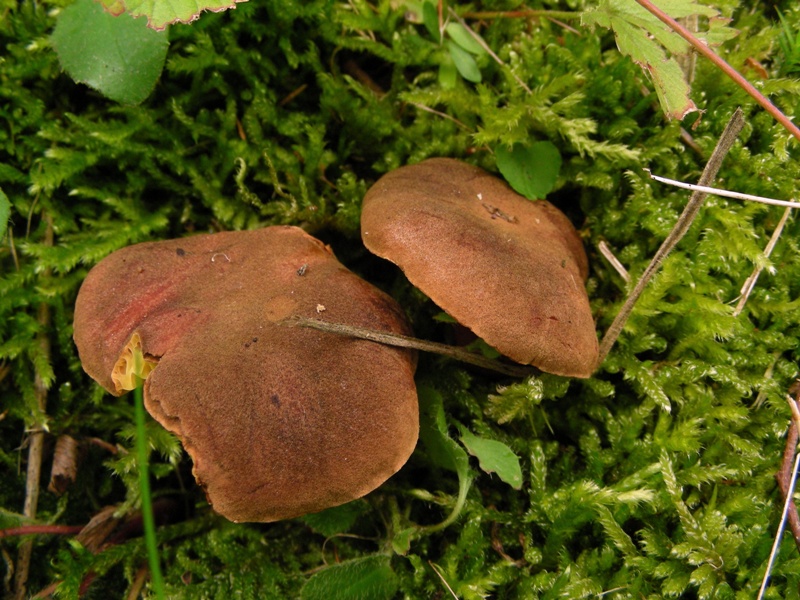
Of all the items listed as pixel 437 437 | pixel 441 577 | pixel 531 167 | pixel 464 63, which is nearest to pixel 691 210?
pixel 531 167

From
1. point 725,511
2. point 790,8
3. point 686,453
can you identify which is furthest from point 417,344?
point 790,8

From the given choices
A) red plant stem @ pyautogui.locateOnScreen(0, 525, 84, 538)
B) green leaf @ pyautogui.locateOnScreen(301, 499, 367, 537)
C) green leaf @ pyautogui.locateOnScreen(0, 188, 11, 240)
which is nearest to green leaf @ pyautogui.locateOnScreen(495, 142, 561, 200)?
green leaf @ pyautogui.locateOnScreen(301, 499, 367, 537)

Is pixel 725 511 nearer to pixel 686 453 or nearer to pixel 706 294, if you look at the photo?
pixel 686 453

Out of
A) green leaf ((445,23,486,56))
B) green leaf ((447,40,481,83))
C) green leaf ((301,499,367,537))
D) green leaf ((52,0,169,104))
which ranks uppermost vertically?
green leaf ((445,23,486,56))

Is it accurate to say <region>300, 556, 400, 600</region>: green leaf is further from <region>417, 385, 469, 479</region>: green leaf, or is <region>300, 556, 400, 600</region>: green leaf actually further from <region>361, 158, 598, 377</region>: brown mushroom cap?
<region>361, 158, 598, 377</region>: brown mushroom cap

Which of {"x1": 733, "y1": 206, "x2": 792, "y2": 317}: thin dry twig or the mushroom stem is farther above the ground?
{"x1": 733, "y1": 206, "x2": 792, "y2": 317}: thin dry twig
